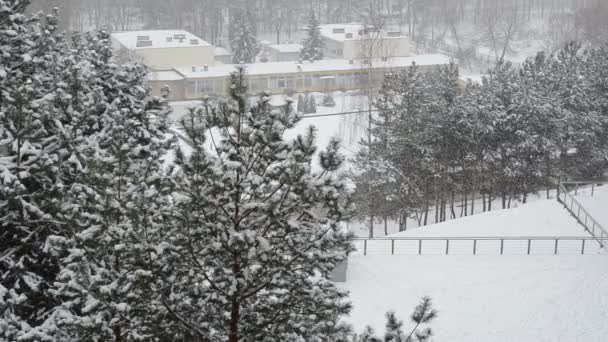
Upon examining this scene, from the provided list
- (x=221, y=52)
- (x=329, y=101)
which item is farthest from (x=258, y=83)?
(x=221, y=52)

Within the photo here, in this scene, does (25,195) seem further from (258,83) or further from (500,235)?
(258,83)

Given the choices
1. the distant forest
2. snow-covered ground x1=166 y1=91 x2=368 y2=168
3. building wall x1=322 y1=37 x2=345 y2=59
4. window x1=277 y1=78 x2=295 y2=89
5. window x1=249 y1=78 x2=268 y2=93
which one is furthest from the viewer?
the distant forest

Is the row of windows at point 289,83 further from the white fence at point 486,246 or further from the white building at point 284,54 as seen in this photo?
the white fence at point 486,246

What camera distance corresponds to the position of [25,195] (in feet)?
29.3

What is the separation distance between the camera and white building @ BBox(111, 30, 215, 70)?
51941mm

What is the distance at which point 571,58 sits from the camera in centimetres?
2909

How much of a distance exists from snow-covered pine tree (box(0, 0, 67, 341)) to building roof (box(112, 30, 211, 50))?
42.9 metres

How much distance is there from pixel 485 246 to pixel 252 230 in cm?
1267

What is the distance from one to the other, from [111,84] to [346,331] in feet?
22.2

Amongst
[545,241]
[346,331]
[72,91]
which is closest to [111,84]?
[72,91]

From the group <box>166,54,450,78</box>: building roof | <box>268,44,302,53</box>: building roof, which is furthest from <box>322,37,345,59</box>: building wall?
<box>166,54,450,78</box>: building roof

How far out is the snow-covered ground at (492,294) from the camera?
13.6 m

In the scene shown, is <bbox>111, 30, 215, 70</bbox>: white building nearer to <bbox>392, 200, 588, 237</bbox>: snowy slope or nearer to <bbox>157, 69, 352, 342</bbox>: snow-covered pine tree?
<bbox>392, 200, 588, 237</bbox>: snowy slope

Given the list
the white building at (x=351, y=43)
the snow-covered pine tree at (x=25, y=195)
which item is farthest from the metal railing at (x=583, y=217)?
the white building at (x=351, y=43)
